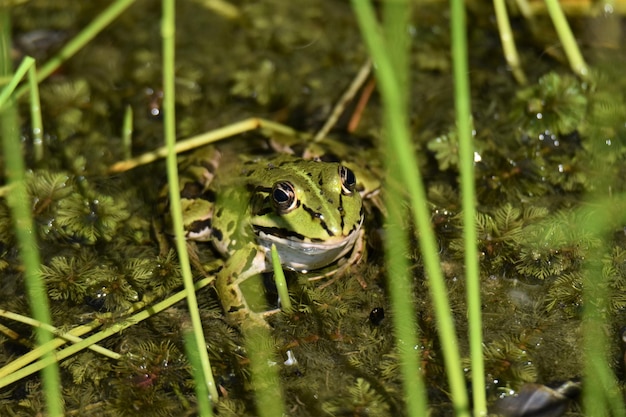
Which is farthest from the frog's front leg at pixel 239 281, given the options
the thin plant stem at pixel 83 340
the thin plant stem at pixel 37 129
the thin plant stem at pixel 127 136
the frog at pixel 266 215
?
the thin plant stem at pixel 37 129

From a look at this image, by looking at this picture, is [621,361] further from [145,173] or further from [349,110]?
[145,173]

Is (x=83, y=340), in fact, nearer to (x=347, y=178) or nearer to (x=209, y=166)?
(x=209, y=166)

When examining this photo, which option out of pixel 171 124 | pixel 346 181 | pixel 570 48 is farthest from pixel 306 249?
pixel 570 48

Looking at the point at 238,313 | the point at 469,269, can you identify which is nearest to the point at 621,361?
the point at 469,269

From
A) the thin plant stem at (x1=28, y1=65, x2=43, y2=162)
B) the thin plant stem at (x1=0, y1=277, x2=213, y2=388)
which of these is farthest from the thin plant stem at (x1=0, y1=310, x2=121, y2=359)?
the thin plant stem at (x1=28, y1=65, x2=43, y2=162)

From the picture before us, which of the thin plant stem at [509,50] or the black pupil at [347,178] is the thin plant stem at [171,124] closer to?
the black pupil at [347,178]
